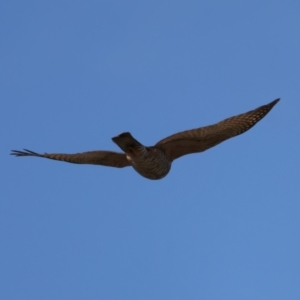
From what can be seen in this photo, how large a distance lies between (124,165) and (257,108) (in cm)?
333

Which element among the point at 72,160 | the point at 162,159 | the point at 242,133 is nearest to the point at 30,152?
the point at 72,160

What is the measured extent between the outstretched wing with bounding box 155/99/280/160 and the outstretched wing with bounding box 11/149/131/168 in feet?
3.55

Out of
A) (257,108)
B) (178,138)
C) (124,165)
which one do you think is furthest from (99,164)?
(257,108)

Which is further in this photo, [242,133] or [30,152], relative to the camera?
[30,152]

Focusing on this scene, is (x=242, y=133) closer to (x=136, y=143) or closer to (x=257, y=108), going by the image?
(x=257, y=108)

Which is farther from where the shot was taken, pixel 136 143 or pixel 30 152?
pixel 30 152

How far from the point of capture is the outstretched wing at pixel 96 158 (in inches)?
883

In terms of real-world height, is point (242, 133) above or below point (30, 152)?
below

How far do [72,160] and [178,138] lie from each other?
8.89 ft

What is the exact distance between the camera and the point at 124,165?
22.7 meters

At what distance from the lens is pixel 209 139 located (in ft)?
71.5

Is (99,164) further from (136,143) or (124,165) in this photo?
(136,143)

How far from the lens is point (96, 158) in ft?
74.4

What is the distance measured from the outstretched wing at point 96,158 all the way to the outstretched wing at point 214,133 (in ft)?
3.55
